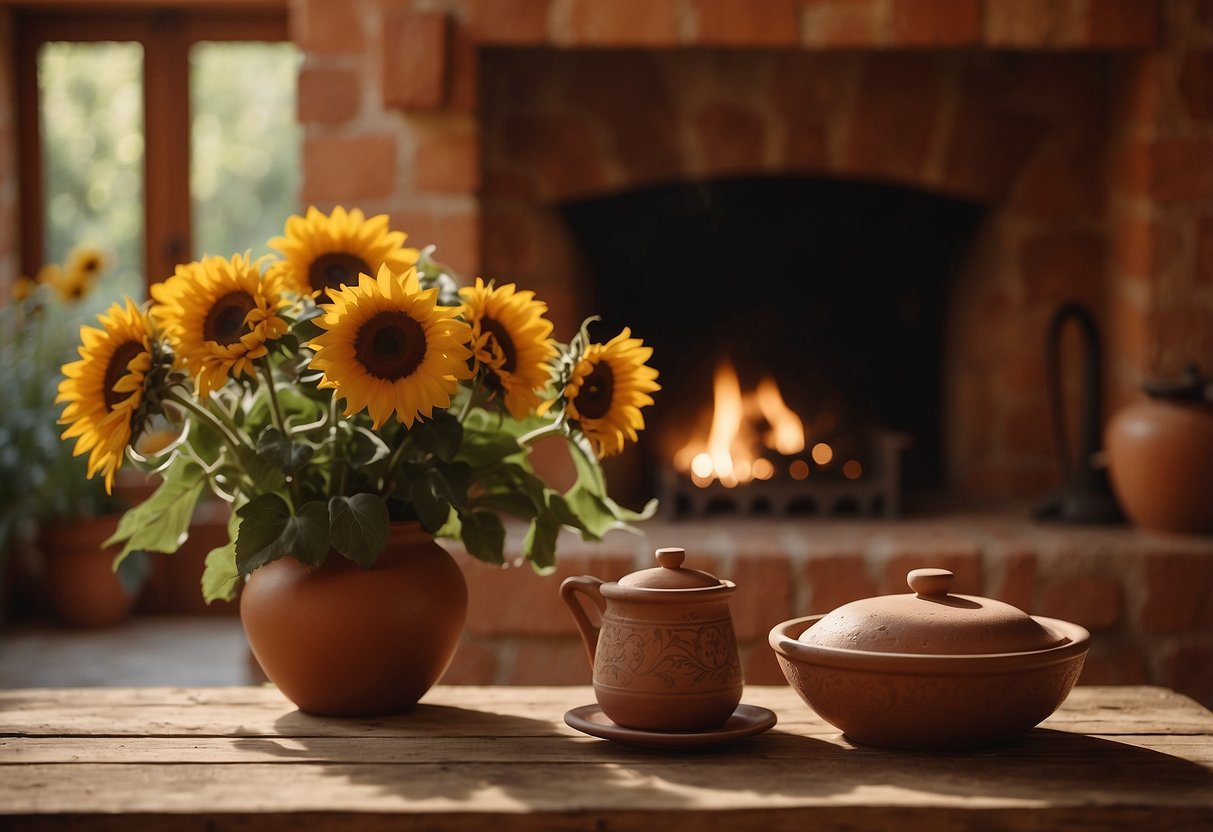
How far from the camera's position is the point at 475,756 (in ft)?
3.61

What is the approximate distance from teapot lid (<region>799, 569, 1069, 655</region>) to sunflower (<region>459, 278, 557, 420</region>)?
0.99 ft

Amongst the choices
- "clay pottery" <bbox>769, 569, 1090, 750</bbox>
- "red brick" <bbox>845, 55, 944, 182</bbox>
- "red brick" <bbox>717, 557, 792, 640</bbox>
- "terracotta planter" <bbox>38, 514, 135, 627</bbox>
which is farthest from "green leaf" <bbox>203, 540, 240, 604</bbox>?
"terracotta planter" <bbox>38, 514, 135, 627</bbox>

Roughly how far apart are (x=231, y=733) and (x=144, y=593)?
2.76 m

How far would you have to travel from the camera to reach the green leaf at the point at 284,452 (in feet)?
3.76

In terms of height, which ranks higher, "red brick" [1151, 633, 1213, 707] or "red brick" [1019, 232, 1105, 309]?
"red brick" [1019, 232, 1105, 309]

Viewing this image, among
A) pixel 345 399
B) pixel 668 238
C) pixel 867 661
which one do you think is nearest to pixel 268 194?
pixel 668 238

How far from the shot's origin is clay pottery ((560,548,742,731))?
3.57 feet

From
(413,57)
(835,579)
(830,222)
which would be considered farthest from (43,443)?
(835,579)

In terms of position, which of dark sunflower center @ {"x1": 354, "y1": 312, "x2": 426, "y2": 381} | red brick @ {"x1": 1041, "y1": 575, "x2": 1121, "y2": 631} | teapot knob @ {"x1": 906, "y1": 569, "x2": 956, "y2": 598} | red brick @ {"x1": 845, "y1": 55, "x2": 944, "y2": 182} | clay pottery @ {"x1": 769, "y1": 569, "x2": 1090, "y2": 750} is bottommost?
red brick @ {"x1": 1041, "y1": 575, "x2": 1121, "y2": 631}

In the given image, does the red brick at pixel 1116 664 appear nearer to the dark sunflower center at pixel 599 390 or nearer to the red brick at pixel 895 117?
the red brick at pixel 895 117

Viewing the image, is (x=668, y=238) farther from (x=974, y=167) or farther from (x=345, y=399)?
(x=345, y=399)

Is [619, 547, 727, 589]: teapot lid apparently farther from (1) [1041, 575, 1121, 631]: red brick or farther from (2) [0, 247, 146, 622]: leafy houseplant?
(2) [0, 247, 146, 622]: leafy houseplant

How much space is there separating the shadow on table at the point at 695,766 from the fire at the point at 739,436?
1.58m

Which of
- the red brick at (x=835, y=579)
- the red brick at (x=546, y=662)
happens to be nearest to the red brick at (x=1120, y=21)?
the red brick at (x=835, y=579)
